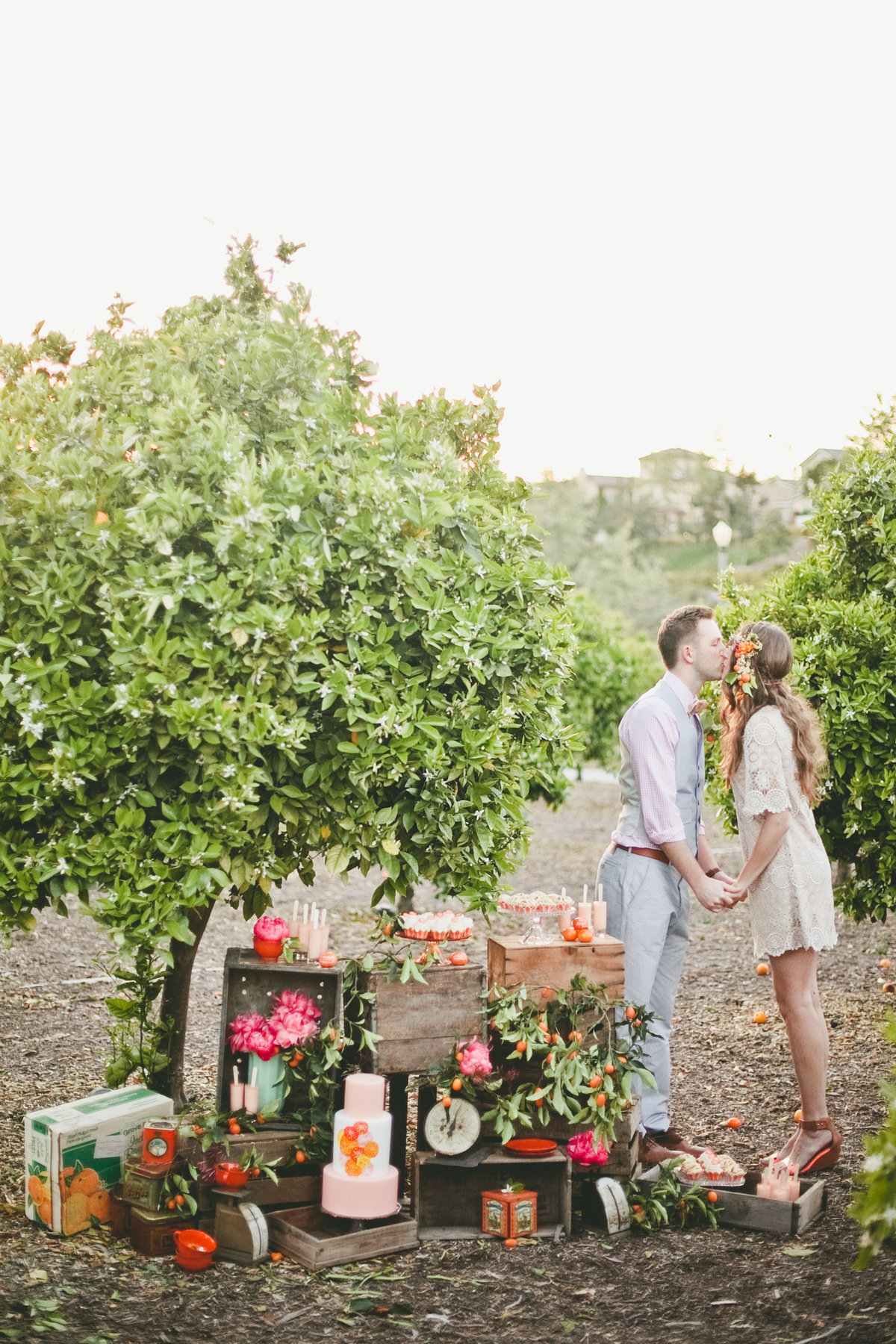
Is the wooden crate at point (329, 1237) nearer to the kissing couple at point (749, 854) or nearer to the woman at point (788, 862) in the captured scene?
the kissing couple at point (749, 854)

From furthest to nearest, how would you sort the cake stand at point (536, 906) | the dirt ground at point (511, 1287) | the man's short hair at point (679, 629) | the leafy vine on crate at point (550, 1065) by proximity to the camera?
the man's short hair at point (679, 629)
the cake stand at point (536, 906)
the leafy vine on crate at point (550, 1065)
the dirt ground at point (511, 1287)

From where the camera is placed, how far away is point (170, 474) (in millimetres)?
3723

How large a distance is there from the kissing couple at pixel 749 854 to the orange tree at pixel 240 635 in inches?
22.3

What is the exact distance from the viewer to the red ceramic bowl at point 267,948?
4.14 meters

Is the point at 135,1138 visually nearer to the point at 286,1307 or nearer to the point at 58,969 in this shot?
the point at 286,1307

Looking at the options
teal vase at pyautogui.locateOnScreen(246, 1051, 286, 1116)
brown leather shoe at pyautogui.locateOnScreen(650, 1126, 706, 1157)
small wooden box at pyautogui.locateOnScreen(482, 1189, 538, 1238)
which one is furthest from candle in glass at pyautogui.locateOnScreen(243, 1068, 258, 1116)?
brown leather shoe at pyautogui.locateOnScreen(650, 1126, 706, 1157)

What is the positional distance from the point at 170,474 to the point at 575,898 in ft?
25.3

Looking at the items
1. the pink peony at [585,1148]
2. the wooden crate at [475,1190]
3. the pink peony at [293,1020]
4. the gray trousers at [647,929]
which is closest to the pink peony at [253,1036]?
the pink peony at [293,1020]

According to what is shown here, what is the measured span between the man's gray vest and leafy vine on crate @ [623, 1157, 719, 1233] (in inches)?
49.2

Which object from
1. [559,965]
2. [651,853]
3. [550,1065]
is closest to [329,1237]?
[550,1065]

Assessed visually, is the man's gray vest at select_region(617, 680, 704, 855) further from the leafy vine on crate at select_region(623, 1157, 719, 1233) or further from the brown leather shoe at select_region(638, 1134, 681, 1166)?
the leafy vine on crate at select_region(623, 1157, 719, 1233)

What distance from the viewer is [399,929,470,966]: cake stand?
13.2ft

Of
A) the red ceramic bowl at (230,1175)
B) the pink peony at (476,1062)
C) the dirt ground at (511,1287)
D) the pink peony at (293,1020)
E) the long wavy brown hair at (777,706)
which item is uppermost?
the long wavy brown hair at (777,706)

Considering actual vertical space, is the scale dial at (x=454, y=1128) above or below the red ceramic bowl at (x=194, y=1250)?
above
